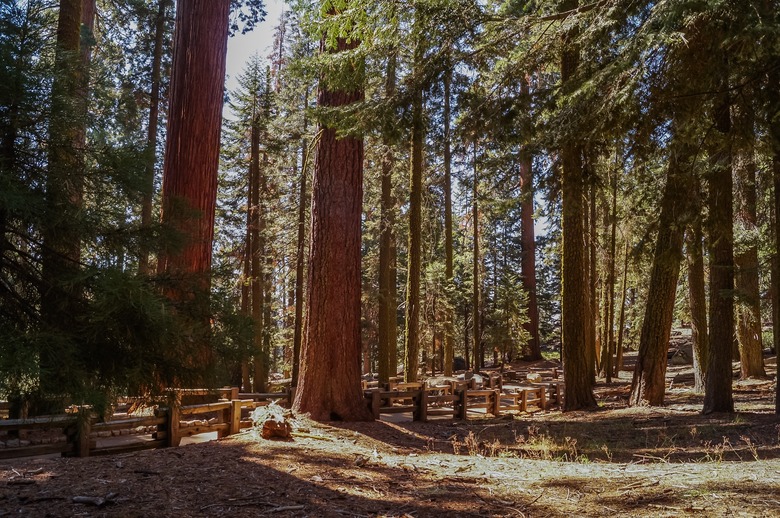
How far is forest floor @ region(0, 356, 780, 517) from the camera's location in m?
4.20

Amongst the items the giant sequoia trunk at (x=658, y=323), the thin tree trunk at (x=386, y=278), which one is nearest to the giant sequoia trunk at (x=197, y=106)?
the giant sequoia trunk at (x=658, y=323)

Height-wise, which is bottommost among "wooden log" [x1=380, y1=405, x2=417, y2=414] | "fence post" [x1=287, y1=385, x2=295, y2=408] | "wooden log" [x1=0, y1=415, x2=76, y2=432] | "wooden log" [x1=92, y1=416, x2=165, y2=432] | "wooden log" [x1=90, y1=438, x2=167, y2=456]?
"wooden log" [x1=380, y1=405, x2=417, y2=414]

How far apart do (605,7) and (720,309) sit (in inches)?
250

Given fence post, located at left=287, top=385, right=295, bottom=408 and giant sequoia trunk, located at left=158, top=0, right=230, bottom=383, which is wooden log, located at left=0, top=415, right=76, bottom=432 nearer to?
giant sequoia trunk, located at left=158, top=0, right=230, bottom=383

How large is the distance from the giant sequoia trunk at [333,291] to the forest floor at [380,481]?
32.1 inches

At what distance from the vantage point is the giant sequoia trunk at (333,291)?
888 cm

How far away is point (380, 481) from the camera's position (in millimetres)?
5277

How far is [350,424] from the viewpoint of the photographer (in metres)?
8.83

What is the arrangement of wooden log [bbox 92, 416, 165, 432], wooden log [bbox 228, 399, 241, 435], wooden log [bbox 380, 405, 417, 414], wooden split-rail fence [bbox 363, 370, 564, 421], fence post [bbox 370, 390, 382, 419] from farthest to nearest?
wooden split-rail fence [bbox 363, 370, 564, 421] < wooden log [bbox 380, 405, 417, 414] < fence post [bbox 370, 390, 382, 419] < wooden log [bbox 228, 399, 241, 435] < wooden log [bbox 92, 416, 165, 432]

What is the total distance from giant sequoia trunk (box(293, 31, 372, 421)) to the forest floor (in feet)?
2.67

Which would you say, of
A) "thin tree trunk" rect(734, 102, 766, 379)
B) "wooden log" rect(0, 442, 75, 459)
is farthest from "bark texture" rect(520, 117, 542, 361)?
"wooden log" rect(0, 442, 75, 459)

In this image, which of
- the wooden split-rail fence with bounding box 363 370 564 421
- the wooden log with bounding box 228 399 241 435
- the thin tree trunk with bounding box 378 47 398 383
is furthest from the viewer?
the thin tree trunk with bounding box 378 47 398 383

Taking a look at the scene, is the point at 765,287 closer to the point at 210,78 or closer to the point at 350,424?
the point at 350,424

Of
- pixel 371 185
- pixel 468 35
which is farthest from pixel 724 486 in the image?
pixel 371 185
